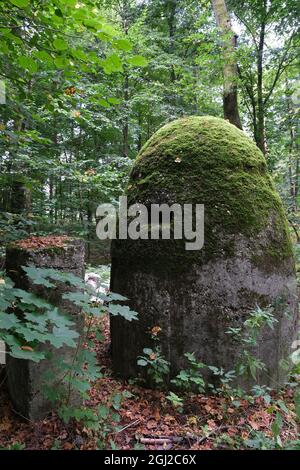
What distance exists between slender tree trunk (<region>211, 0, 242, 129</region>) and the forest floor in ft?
19.2

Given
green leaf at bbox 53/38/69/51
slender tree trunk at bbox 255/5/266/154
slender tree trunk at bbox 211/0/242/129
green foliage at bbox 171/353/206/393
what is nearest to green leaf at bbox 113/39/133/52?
green leaf at bbox 53/38/69/51

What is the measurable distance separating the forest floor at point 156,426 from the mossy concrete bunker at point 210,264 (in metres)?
0.34

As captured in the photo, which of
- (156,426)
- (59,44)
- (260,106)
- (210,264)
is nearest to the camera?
(59,44)

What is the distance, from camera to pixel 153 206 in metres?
3.74

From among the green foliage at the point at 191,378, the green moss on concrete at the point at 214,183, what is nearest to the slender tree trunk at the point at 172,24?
the green moss on concrete at the point at 214,183

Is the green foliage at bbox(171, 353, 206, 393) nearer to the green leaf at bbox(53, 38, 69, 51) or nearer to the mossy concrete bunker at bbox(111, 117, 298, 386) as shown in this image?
the mossy concrete bunker at bbox(111, 117, 298, 386)

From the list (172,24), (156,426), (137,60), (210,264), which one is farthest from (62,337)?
(172,24)

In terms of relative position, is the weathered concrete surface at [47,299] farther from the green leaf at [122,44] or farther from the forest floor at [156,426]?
the green leaf at [122,44]

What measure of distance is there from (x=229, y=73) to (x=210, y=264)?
5.96 meters

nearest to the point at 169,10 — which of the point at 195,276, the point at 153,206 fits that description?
the point at 153,206

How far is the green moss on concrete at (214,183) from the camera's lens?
11.5ft

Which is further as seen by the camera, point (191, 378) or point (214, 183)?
point (214, 183)

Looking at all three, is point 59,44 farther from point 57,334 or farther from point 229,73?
point 229,73

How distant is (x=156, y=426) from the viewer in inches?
115
